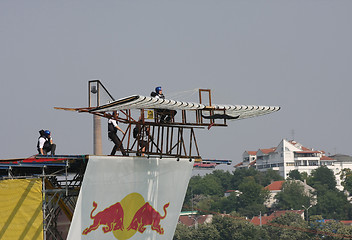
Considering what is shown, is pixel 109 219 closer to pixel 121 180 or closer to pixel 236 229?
pixel 121 180

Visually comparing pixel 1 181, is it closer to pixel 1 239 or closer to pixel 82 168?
pixel 1 239

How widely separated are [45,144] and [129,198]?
483cm

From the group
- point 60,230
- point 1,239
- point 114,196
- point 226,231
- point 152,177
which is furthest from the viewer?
point 226,231

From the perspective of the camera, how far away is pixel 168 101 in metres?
31.2

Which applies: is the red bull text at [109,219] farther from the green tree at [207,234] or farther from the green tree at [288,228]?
the green tree at [207,234]

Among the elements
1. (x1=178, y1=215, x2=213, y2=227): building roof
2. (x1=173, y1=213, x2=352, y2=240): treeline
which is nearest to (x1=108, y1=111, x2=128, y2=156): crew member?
(x1=173, y1=213, x2=352, y2=240): treeline

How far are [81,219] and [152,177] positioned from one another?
5116 millimetres

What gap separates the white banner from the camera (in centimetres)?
3123

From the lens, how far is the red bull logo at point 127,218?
3209cm

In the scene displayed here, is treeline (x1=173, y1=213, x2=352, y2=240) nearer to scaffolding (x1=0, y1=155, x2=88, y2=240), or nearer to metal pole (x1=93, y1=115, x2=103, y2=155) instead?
metal pole (x1=93, y1=115, x2=103, y2=155)

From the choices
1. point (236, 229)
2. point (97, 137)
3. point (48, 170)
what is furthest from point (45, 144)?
point (236, 229)

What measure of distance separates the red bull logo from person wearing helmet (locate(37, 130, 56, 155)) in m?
3.48

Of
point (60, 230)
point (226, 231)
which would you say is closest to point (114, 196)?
point (60, 230)

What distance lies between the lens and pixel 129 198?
1315 inches
